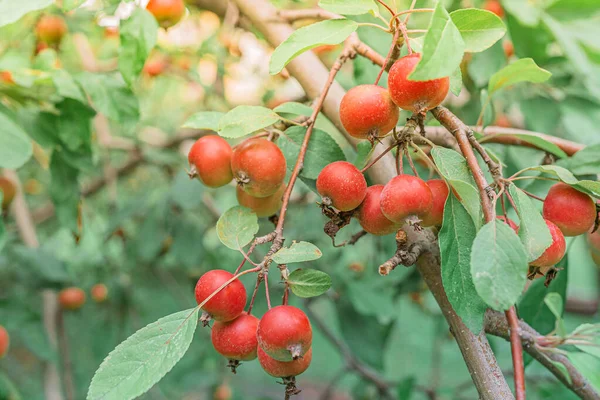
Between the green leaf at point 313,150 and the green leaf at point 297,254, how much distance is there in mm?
107

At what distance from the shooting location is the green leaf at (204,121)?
2.06 ft

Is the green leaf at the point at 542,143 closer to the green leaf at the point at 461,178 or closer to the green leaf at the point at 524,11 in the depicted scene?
the green leaf at the point at 461,178

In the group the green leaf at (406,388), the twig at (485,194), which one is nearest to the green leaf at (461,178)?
the twig at (485,194)

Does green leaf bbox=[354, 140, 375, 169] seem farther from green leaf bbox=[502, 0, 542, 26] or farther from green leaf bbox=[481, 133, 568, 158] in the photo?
green leaf bbox=[502, 0, 542, 26]

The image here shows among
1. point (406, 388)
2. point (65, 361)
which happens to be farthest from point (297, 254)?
point (65, 361)

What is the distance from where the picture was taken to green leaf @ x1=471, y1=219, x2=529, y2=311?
405 millimetres

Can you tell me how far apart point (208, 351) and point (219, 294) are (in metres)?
1.12

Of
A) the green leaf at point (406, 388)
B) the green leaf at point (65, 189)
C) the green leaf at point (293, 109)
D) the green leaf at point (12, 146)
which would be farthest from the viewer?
the green leaf at point (406, 388)

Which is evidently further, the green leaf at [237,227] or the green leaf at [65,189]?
the green leaf at [65,189]

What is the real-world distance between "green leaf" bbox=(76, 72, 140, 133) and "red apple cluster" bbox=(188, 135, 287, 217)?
0.85 ft

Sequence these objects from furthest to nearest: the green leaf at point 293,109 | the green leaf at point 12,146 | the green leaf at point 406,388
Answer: the green leaf at point 406,388
the green leaf at point 12,146
the green leaf at point 293,109

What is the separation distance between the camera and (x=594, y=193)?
1.70ft

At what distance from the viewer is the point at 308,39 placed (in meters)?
0.51

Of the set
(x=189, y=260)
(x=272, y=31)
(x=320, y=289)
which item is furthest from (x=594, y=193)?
(x=189, y=260)
